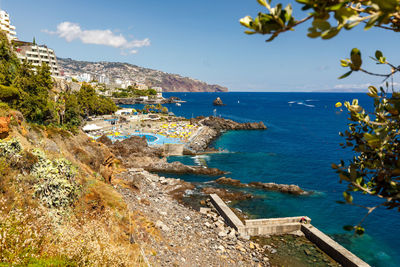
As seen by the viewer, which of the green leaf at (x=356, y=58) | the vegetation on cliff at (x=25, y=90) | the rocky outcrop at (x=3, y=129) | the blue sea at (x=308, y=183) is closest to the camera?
the green leaf at (x=356, y=58)

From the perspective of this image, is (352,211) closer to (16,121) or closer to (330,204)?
(330,204)

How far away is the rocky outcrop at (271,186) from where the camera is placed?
27.1 meters

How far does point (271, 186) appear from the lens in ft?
91.6

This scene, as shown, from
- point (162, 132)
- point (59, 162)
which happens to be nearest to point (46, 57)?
point (162, 132)

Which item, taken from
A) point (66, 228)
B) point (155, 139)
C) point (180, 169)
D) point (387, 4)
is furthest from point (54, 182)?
point (155, 139)

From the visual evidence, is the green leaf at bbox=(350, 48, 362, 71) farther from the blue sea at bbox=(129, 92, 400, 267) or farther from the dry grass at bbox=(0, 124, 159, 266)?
the dry grass at bbox=(0, 124, 159, 266)

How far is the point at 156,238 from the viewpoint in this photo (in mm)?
12664

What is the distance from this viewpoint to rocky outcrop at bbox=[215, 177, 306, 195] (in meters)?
27.1

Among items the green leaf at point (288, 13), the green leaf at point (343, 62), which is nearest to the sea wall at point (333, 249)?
the green leaf at point (343, 62)

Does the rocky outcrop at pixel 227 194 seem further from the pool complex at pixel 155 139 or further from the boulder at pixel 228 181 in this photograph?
the pool complex at pixel 155 139

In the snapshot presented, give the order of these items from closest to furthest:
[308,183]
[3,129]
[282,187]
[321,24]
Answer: [321,24] < [3,129] < [282,187] < [308,183]

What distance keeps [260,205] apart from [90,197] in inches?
699

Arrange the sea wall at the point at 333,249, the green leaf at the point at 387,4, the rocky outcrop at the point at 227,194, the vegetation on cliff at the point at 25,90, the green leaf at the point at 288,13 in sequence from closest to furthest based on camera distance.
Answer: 1. the green leaf at the point at 387,4
2. the green leaf at the point at 288,13
3. the sea wall at the point at 333,249
4. the vegetation on cliff at the point at 25,90
5. the rocky outcrop at the point at 227,194

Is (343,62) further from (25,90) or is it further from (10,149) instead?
(25,90)
